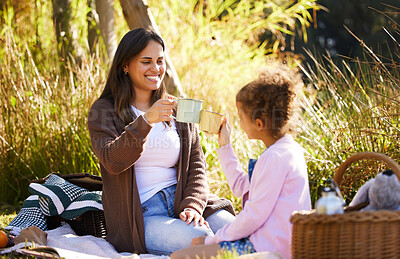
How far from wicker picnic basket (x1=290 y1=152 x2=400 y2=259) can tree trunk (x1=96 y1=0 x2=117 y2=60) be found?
16.2 ft

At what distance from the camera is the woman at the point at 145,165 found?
116 inches

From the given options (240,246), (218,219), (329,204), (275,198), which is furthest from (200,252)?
(218,219)

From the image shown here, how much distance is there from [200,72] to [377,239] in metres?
5.43

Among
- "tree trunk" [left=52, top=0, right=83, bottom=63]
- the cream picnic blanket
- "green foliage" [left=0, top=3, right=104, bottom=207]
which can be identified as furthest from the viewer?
"tree trunk" [left=52, top=0, right=83, bottom=63]

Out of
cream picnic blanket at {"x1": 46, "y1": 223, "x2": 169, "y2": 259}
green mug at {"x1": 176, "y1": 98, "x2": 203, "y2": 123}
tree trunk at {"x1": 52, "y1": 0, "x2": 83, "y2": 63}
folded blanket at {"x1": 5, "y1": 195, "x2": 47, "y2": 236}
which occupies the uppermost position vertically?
tree trunk at {"x1": 52, "y1": 0, "x2": 83, "y2": 63}

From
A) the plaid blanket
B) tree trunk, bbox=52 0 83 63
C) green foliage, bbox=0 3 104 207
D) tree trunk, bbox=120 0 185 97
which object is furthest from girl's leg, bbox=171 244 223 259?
tree trunk, bbox=52 0 83 63

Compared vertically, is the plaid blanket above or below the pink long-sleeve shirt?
below

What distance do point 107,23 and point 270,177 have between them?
4.87 m

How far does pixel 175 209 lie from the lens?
3189mm

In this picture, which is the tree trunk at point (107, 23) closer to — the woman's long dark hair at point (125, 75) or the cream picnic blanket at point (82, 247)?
the woman's long dark hair at point (125, 75)

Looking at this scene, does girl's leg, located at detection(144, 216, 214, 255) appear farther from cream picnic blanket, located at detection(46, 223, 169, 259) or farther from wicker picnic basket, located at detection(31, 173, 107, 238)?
wicker picnic basket, located at detection(31, 173, 107, 238)

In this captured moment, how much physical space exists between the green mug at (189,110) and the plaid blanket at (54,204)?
1184mm

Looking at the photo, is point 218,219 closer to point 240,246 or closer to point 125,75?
point 240,246

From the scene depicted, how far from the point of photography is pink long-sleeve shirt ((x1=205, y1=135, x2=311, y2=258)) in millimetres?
2219
